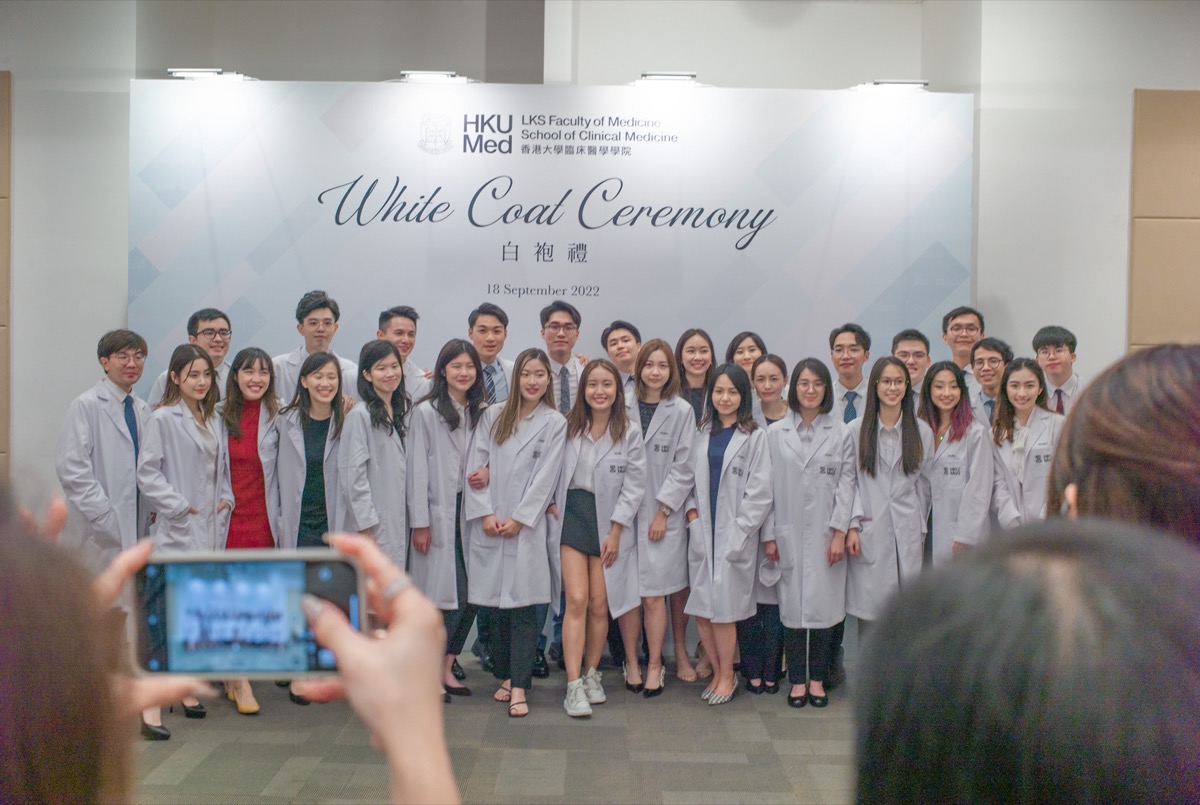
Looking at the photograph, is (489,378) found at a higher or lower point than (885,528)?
higher

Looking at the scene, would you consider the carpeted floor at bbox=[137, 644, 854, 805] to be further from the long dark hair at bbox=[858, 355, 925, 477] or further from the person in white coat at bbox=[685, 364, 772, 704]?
the long dark hair at bbox=[858, 355, 925, 477]

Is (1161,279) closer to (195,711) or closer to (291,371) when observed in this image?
(291,371)

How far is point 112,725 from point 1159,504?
3.27ft

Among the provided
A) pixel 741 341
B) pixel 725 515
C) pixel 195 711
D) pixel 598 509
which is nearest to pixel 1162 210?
pixel 741 341

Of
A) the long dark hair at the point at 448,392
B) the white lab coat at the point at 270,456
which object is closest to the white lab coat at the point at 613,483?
the long dark hair at the point at 448,392

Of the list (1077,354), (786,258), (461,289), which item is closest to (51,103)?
(461,289)

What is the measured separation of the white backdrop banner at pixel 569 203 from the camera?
5.99 meters

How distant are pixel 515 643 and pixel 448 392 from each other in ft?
4.16

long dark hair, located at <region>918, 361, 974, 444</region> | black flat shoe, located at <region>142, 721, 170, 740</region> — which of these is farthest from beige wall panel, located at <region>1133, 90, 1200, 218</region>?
black flat shoe, located at <region>142, 721, 170, 740</region>

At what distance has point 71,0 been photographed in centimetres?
646

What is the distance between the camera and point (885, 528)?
16.3ft

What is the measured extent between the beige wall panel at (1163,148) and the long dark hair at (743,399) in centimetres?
300

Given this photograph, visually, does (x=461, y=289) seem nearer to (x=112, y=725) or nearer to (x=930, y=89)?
(x=930, y=89)

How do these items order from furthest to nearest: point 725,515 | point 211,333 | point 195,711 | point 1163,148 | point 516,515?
point 1163,148
point 211,333
point 725,515
point 516,515
point 195,711
